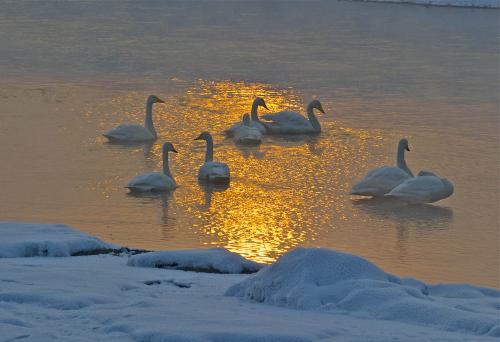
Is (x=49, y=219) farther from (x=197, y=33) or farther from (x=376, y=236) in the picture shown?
(x=197, y=33)

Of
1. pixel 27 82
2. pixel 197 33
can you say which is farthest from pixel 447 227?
pixel 197 33

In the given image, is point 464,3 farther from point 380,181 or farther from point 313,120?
point 380,181

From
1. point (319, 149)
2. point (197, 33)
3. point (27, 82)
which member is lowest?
point (319, 149)

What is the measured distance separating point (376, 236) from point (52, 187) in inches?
113

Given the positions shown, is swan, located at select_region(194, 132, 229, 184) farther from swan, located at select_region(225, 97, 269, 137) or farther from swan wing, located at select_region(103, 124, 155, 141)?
swan, located at select_region(225, 97, 269, 137)

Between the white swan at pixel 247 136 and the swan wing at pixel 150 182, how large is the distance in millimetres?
2552

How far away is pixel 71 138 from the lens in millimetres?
11672

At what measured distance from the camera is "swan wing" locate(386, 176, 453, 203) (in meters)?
9.11

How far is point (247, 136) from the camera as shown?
11.9 metres

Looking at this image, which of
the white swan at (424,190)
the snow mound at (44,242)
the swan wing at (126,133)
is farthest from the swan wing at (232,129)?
the snow mound at (44,242)

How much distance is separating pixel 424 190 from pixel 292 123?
12.8 ft

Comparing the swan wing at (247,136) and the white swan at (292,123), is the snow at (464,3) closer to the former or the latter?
the white swan at (292,123)

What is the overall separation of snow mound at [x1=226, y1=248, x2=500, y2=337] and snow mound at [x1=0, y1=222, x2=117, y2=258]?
1.32 meters


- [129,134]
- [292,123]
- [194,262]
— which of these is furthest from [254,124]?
[194,262]
